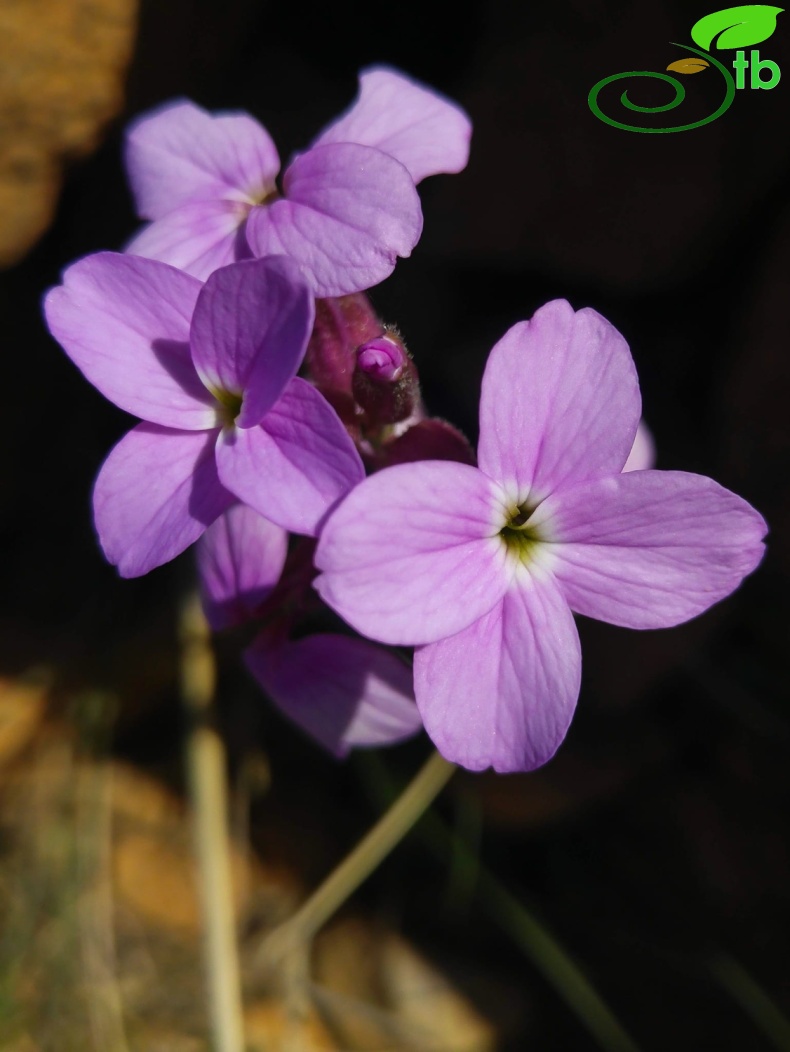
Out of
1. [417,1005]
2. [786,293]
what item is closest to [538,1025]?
[417,1005]

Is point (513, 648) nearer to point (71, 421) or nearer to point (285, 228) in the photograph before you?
point (285, 228)

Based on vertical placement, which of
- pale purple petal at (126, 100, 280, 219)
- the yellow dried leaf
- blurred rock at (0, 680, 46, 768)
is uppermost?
the yellow dried leaf

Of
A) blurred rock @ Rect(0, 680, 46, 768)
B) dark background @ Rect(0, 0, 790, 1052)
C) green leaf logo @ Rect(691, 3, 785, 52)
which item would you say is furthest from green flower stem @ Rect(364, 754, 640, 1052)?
green leaf logo @ Rect(691, 3, 785, 52)

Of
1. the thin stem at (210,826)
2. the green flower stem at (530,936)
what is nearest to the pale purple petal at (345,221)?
the thin stem at (210,826)

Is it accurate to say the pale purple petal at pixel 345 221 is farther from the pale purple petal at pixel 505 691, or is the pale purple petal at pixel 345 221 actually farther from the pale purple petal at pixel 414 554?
the pale purple petal at pixel 505 691

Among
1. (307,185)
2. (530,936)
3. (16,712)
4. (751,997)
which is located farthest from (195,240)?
(751,997)

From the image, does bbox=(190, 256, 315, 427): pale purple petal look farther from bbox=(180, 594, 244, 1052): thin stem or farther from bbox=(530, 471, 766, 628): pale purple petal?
bbox=(180, 594, 244, 1052): thin stem
